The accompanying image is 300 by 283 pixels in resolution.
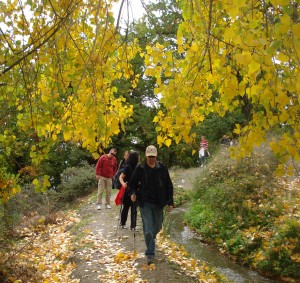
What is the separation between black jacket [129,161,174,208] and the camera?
233 inches

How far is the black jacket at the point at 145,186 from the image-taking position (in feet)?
19.4

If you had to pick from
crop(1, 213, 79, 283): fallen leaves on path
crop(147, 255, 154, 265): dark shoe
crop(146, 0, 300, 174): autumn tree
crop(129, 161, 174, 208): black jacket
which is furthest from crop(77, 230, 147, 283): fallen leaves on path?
crop(146, 0, 300, 174): autumn tree

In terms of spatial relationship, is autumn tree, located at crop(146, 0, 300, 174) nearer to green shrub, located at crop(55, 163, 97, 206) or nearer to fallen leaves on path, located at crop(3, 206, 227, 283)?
fallen leaves on path, located at crop(3, 206, 227, 283)

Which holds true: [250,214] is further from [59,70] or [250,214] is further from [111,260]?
[59,70]

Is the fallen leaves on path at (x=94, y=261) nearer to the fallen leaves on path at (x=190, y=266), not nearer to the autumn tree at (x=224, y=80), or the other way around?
the fallen leaves on path at (x=190, y=266)

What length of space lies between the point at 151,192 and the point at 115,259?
1498 millimetres

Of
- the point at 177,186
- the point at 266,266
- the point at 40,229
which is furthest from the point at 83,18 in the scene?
the point at 177,186

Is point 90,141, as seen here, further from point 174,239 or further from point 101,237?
point 174,239

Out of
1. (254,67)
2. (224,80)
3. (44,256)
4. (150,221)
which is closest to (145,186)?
(150,221)

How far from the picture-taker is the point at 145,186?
593 centimetres

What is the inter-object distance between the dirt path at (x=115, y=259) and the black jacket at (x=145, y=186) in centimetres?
99

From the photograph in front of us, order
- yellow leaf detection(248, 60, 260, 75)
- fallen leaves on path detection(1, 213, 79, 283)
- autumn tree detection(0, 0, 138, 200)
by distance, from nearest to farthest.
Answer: yellow leaf detection(248, 60, 260, 75), autumn tree detection(0, 0, 138, 200), fallen leaves on path detection(1, 213, 79, 283)

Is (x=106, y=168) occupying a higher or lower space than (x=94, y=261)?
higher

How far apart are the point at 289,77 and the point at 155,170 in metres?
3.47
